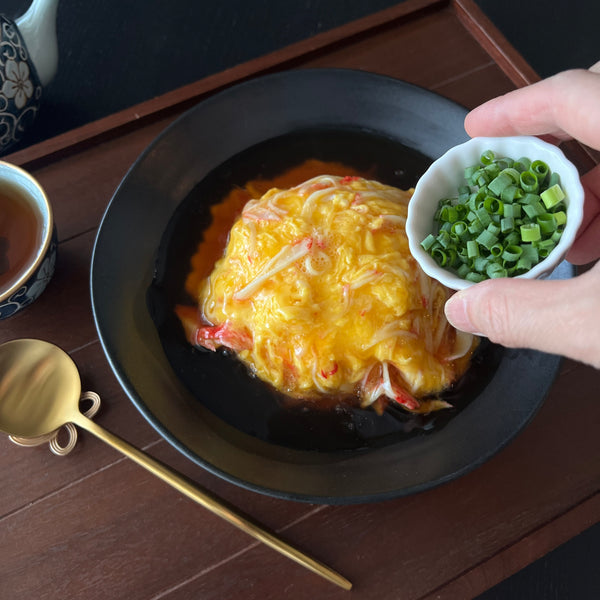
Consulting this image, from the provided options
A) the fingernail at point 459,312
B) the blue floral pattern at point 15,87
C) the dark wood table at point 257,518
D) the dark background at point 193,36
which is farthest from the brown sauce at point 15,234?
the fingernail at point 459,312

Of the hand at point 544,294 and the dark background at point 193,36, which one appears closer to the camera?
the hand at point 544,294

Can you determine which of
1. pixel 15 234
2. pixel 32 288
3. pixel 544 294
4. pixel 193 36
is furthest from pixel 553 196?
pixel 193 36

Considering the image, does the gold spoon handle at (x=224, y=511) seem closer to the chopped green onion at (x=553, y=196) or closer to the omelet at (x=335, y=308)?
the omelet at (x=335, y=308)

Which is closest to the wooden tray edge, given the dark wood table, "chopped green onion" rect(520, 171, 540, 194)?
the dark wood table

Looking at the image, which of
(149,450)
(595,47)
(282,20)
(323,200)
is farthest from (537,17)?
(149,450)

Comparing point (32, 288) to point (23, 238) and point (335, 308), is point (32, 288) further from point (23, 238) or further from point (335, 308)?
point (335, 308)

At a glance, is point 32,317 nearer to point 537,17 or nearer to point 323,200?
point 323,200

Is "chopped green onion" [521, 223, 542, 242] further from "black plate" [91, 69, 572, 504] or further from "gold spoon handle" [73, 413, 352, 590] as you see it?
"gold spoon handle" [73, 413, 352, 590]
